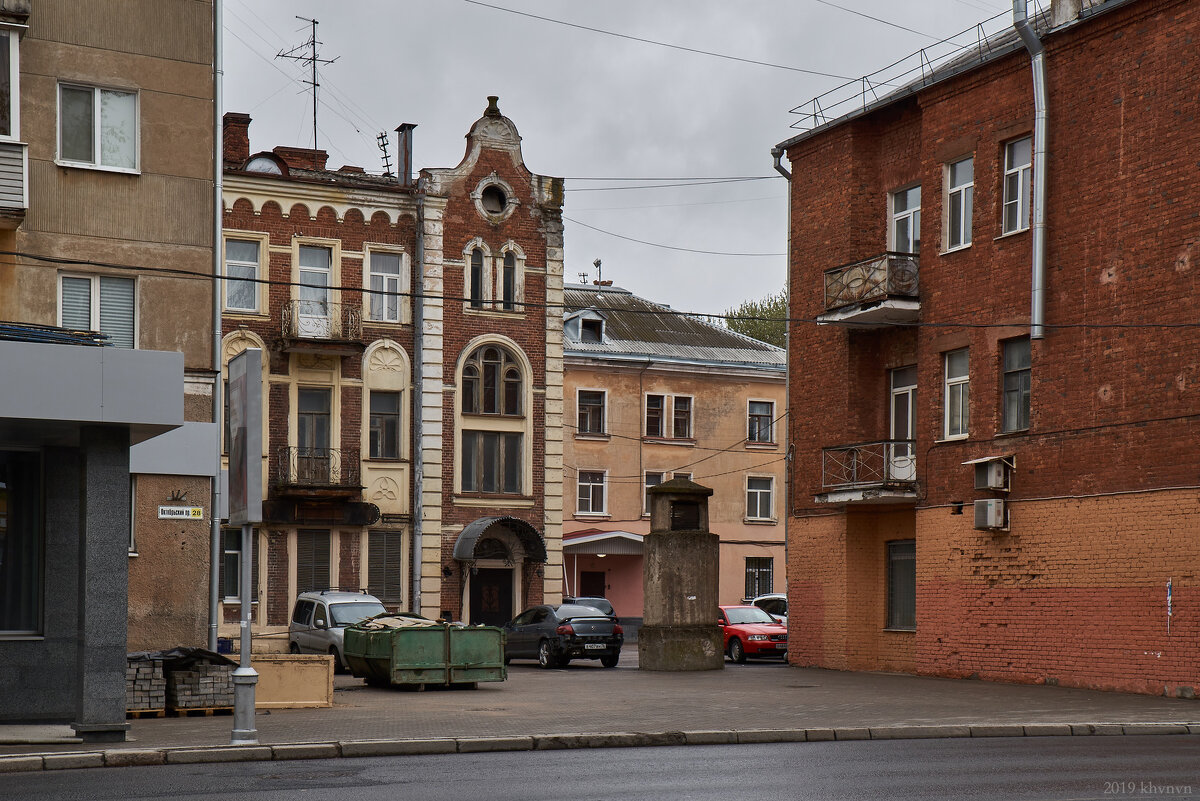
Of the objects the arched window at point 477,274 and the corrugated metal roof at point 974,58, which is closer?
the corrugated metal roof at point 974,58

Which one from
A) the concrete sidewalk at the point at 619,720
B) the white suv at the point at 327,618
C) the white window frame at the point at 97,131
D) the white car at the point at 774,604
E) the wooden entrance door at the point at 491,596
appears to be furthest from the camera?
the white car at the point at 774,604

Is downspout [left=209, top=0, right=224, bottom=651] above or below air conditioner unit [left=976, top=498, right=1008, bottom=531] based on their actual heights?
above

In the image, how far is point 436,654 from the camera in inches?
968

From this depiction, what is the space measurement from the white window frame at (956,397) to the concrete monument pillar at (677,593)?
554cm

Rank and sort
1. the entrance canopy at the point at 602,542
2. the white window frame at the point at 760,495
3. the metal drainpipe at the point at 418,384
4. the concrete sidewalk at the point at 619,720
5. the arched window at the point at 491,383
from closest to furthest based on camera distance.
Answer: the concrete sidewalk at the point at 619,720, the metal drainpipe at the point at 418,384, the arched window at the point at 491,383, the entrance canopy at the point at 602,542, the white window frame at the point at 760,495

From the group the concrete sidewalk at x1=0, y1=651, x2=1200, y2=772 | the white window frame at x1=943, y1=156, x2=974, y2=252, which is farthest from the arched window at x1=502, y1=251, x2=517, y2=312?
the concrete sidewalk at x1=0, y1=651, x2=1200, y2=772

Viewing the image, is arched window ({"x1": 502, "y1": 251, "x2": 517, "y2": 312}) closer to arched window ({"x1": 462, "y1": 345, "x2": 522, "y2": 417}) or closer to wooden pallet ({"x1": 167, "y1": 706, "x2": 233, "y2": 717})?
arched window ({"x1": 462, "y1": 345, "x2": 522, "y2": 417})

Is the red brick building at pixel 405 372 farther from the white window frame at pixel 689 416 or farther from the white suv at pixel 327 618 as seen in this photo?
the white window frame at pixel 689 416

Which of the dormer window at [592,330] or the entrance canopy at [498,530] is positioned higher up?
the dormer window at [592,330]

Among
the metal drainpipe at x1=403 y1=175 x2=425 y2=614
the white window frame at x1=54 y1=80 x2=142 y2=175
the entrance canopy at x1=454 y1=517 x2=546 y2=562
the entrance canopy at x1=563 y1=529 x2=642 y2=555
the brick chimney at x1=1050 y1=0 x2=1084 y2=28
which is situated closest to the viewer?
the white window frame at x1=54 y1=80 x2=142 y2=175

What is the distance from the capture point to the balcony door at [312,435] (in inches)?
1618

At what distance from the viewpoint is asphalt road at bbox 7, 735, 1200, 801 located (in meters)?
11.2

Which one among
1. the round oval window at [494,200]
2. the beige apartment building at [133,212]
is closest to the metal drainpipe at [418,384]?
the round oval window at [494,200]

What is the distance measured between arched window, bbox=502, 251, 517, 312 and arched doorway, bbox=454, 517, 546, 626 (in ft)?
21.4
